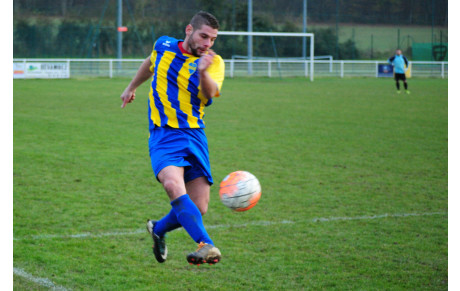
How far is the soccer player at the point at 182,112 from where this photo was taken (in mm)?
4570

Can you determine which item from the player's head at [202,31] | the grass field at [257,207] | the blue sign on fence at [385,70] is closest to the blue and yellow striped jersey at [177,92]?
the player's head at [202,31]

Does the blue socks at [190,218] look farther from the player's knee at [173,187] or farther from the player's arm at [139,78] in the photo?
the player's arm at [139,78]

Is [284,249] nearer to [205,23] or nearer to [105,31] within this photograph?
[205,23]

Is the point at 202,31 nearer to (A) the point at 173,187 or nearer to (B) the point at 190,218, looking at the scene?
(A) the point at 173,187

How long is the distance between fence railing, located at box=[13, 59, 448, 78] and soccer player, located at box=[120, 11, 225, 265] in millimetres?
27397

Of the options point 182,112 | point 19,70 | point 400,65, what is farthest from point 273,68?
point 182,112

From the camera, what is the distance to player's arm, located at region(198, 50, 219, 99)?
421 centimetres

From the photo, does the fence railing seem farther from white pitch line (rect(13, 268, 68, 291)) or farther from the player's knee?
the player's knee

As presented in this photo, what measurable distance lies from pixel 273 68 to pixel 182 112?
33.5 metres

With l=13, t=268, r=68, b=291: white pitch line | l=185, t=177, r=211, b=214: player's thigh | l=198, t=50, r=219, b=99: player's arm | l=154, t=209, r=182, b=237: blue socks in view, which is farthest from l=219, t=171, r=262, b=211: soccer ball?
l=13, t=268, r=68, b=291: white pitch line

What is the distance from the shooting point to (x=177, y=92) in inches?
191

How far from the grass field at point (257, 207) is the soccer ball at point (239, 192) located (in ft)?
2.63

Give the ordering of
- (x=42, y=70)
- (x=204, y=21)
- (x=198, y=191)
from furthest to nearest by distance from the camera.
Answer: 1. (x=42, y=70)
2. (x=198, y=191)
3. (x=204, y=21)

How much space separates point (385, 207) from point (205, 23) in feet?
14.1
